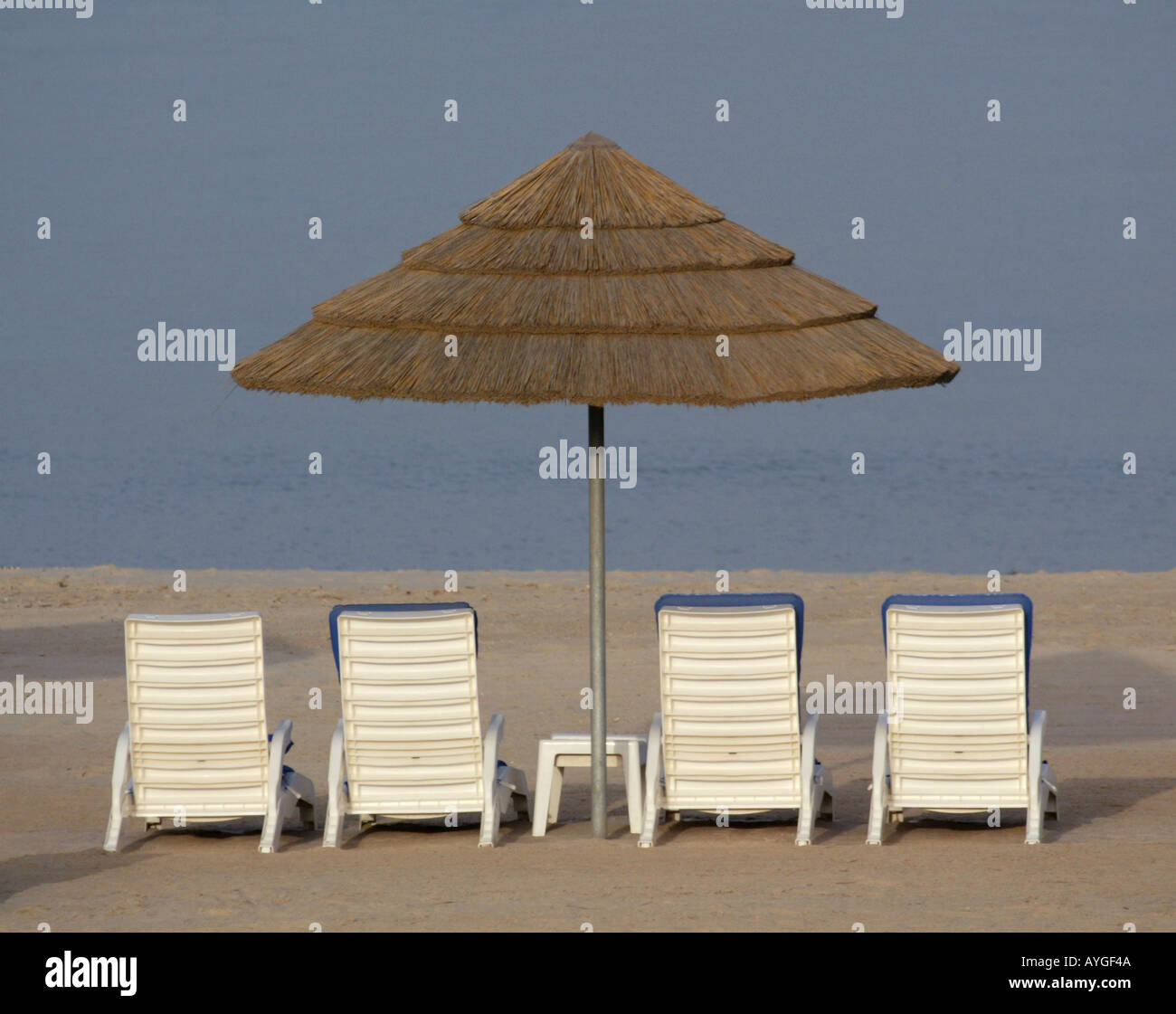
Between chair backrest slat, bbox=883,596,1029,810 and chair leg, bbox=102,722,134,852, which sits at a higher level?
chair backrest slat, bbox=883,596,1029,810

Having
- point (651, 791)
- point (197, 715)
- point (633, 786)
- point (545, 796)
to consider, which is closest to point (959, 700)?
point (651, 791)

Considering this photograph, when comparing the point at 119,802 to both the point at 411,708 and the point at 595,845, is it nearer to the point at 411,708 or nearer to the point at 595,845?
the point at 411,708

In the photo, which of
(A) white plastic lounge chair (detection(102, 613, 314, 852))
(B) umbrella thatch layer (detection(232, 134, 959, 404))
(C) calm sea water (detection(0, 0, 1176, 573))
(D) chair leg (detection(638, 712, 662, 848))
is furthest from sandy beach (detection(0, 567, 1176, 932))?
(C) calm sea water (detection(0, 0, 1176, 573))

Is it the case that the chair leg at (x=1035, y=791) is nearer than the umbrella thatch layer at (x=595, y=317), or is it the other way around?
the umbrella thatch layer at (x=595, y=317)

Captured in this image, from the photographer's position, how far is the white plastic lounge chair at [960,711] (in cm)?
688

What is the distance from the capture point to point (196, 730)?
701 centimetres

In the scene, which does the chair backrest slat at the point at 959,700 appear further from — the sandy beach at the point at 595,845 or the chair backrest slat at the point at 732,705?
the chair backrest slat at the point at 732,705

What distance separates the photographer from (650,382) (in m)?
6.70

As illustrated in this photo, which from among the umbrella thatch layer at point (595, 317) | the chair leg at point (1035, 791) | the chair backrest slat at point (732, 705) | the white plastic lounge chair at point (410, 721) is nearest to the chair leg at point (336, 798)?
the white plastic lounge chair at point (410, 721)

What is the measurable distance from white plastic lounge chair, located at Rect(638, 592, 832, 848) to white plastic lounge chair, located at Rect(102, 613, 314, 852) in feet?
4.80

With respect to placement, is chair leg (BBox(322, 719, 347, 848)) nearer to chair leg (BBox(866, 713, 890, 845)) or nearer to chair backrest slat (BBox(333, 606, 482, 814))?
chair backrest slat (BBox(333, 606, 482, 814))

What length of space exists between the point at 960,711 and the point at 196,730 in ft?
9.35

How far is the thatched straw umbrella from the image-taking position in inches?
265

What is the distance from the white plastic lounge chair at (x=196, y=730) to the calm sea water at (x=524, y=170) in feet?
42.1
